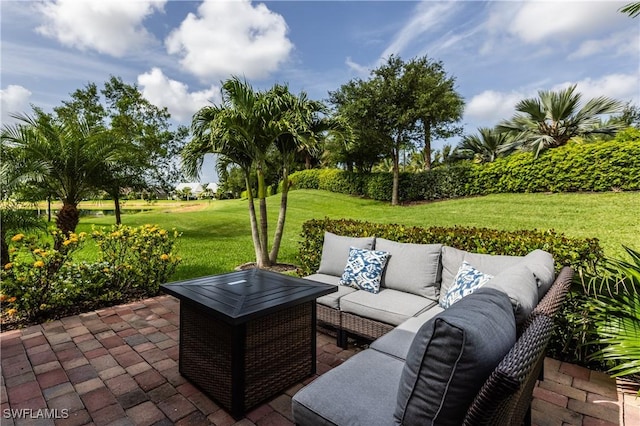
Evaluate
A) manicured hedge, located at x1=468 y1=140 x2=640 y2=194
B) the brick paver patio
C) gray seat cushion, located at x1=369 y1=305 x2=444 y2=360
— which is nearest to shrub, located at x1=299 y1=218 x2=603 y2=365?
the brick paver patio

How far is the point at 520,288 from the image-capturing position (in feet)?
5.79

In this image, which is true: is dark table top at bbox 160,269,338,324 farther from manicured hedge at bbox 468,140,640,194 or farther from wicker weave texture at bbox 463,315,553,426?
manicured hedge at bbox 468,140,640,194

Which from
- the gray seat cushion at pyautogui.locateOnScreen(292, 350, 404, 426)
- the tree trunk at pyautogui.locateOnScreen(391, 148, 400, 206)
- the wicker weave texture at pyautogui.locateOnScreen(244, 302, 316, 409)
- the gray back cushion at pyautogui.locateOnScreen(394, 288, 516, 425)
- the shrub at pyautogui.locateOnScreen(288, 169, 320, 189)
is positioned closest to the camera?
the gray back cushion at pyautogui.locateOnScreen(394, 288, 516, 425)

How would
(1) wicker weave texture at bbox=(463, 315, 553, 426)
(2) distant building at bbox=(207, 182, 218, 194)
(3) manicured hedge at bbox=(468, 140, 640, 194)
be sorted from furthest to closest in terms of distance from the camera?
(2) distant building at bbox=(207, 182, 218, 194), (3) manicured hedge at bbox=(468, 140, 640, 194), (1) wicker weave texture at bbox=(463, 315, 553, 426)

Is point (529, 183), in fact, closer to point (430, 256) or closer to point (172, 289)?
point (430, 256)

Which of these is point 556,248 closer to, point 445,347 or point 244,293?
point 445,347

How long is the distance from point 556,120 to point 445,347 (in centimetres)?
1361

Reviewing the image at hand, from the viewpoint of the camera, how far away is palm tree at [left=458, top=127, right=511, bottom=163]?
47.0 ft

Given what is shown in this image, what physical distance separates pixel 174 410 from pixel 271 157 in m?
5.32

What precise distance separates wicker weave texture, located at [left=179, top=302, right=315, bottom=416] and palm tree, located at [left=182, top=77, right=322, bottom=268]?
3.43m

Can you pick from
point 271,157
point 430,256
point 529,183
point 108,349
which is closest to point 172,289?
point 108,349

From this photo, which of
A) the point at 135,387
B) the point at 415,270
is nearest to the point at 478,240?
the point at 415,270

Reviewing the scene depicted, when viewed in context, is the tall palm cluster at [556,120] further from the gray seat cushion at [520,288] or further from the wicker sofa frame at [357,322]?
the gray seat cushion at [520,288]

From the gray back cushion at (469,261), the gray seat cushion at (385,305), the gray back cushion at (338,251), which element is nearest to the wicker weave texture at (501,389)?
the gray seat cushion at (385,305)
